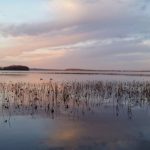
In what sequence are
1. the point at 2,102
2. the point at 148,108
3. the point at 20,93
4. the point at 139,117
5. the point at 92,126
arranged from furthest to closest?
the point at 20,93, the point at 2,102, the point at 148,108, the point at 139,117, the point at 92,126

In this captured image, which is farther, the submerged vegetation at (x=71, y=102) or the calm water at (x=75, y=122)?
the submerged vegetation at (x=71, y=102)

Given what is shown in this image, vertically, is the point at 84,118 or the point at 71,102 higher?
the point at 71,102

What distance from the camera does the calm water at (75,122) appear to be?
874 cm

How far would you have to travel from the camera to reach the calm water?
8.74m

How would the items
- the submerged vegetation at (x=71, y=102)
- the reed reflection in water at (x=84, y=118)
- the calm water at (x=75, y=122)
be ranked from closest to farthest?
1. the calm water at (x=75, y=122)
2. the reed reflection in water at (x=84, y=118)
3. the submerged vegetation at (x=71, y=102)

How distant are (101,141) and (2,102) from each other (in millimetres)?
8326

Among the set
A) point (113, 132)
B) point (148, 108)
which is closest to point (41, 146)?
point (113, 132)

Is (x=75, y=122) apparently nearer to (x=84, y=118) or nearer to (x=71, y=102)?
(x=84, y=118)

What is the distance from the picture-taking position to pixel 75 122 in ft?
38.4

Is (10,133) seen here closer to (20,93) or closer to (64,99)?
(64,99)

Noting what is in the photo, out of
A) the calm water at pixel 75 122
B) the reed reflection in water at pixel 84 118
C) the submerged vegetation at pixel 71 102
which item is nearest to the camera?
the calm water at pixel 75 122

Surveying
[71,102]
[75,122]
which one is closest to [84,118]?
[75,122]

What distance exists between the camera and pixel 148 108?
49.4 feet

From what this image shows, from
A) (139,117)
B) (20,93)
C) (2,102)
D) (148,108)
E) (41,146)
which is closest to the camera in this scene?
(41,146)
